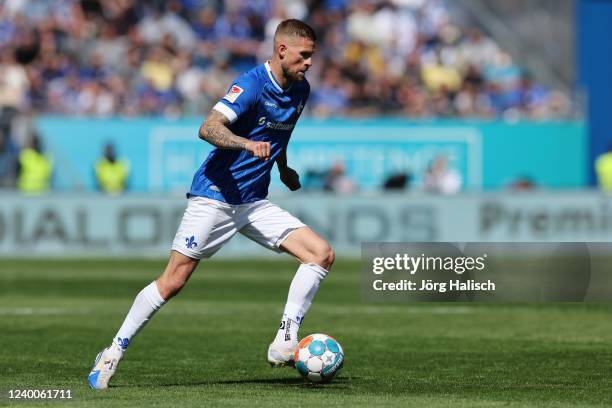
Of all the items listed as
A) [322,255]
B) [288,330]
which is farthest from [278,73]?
[288,330]

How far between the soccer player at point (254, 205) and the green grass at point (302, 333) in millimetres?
463

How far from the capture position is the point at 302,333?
1276cm

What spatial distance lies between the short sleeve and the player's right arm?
5 cm

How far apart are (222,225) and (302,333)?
3876 millimetres

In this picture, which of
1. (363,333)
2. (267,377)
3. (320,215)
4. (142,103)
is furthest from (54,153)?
(267,377)

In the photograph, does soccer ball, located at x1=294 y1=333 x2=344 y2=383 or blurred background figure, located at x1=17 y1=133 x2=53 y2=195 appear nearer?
soccer ball, located at x1=294 y1=333 x2=344 y2=383

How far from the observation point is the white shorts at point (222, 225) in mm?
8922

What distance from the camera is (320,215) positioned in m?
25.8

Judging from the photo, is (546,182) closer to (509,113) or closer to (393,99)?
(509,113)

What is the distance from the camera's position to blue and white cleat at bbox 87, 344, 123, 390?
28.2ft

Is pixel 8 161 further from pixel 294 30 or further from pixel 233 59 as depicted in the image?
pixel 294 30

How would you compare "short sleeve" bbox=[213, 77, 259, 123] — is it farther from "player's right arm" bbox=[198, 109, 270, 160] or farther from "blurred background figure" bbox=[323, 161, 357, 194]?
"blurred background figure" bbox=[323, 161, 357, 194]

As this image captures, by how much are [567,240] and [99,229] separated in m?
9.18

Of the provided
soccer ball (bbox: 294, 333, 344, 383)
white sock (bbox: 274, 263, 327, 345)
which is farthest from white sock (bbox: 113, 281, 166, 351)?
soccer ball (bbox: 294, 333, 344, 383)
